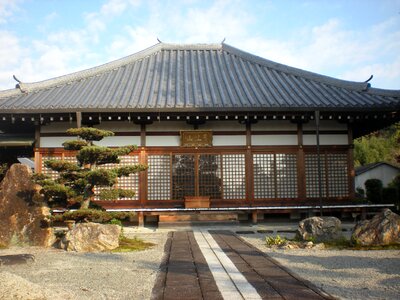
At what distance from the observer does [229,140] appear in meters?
13.7

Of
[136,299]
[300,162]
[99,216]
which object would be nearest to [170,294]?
[136,299]

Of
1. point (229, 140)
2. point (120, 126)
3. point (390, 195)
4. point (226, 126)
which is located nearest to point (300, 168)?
point (229, 140)

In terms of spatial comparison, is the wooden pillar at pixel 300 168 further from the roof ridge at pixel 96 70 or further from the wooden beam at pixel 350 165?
the roof ridge at pixel 96 70

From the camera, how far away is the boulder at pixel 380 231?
318 inches

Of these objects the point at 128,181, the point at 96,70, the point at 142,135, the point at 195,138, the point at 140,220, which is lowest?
the point at 140,220

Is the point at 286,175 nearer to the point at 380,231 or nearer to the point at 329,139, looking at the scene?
the point at 329,139

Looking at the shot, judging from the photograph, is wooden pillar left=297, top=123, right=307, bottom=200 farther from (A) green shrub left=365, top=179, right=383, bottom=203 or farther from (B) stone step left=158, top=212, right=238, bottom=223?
(A) green shrub left=365, top=179, right=383, bottom=203

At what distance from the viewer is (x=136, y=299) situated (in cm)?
448

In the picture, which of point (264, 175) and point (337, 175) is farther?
point (337, 175)

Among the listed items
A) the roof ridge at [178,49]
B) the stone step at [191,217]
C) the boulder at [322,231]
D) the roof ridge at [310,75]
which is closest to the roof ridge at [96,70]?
the roof ridge at [178,49]

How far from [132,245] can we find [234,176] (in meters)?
5.69

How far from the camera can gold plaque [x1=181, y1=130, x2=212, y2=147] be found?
1351cm

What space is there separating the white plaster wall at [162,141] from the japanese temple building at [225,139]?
0.04 m

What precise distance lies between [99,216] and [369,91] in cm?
1123
